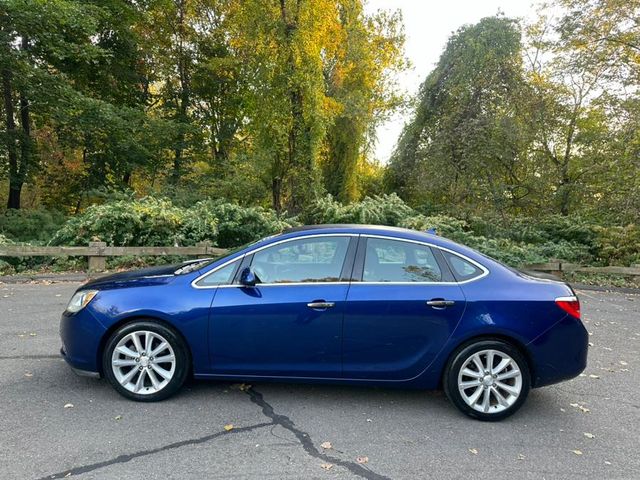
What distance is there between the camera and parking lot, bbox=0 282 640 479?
9.79 feet

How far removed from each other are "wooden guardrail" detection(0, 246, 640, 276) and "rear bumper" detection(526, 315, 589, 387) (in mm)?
8024

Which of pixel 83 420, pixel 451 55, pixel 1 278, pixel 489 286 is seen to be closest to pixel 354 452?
pixel 489 286

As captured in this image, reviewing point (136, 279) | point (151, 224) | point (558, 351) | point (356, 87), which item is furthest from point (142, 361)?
point (356, 87)

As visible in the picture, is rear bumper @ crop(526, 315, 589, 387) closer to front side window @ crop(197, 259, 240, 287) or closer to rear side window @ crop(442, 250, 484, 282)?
rear side window @ crop(442, 250, 484, 282)

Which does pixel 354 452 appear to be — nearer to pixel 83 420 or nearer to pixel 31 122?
pixel 83 420

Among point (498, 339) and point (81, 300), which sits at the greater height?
point (81, 300)

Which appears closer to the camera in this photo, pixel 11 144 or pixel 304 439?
pixel 304 439

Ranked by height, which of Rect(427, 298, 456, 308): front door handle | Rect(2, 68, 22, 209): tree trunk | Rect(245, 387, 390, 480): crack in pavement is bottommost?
Rect(245, 387, 390, 480): crack in pavement

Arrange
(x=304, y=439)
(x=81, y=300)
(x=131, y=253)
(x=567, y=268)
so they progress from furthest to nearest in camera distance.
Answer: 1. (x=567, y=268)
2. (x=131, y=253)
3. (x=81, y=300)
4. (x=304, y=439)

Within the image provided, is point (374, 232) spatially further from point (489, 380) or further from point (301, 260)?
point (489, 380)

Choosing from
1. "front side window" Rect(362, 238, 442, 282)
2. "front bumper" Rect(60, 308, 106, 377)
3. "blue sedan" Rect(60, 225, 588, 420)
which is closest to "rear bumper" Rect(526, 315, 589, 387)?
"blue sedan" Rect(60, 225, 588, 420)

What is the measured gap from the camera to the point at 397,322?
12.3 ft

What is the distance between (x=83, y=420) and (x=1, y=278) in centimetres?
760

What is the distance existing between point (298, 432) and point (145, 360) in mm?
1459
